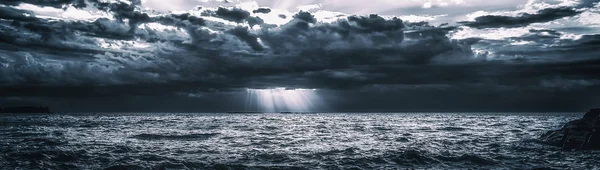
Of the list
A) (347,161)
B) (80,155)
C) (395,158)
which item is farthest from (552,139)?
(80,155)

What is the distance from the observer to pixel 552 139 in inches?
1204

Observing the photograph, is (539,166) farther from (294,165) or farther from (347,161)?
(294,165)

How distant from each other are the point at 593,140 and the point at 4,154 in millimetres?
34696

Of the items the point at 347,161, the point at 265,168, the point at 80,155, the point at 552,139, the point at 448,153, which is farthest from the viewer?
the point at 552,139

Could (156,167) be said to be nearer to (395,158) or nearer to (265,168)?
(265,168)

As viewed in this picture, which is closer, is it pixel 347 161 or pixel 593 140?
pixel 347 161

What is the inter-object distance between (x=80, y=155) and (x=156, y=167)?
6.82 m

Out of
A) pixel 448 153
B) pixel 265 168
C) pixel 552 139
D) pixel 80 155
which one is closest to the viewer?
pixel 265 168

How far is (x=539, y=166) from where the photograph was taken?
17.8m

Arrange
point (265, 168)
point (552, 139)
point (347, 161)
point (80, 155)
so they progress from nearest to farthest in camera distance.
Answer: point (265, 168)
point (347, 161)
point (80, 155)
point (552, 139)

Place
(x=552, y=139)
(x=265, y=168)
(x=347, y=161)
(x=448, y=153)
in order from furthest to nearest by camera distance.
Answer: (x=552, y=139)
(x=448, y=153)
(x=347, y=161)
(x=265, y=168)

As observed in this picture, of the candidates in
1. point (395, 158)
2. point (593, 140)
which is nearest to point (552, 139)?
point (593, 140)

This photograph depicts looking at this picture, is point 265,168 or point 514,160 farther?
point 514,160

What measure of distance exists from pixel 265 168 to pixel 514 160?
42.2 feet
